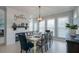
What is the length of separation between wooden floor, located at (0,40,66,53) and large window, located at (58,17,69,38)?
222mm

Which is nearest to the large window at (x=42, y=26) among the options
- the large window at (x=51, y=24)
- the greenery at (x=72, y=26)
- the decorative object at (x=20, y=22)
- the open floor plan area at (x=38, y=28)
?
the open floor plan area at (x=38, y=28)

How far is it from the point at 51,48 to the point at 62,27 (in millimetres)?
649

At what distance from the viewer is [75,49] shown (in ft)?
7.70

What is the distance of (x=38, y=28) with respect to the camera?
8.61 feet

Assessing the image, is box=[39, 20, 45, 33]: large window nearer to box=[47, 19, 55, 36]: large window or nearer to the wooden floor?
box=[47, 19, 55, 36]: large window

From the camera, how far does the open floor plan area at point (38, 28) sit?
2.50 m

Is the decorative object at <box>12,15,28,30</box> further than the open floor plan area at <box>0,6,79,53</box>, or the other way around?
the decorative object at <box>12,15,28,30</box>

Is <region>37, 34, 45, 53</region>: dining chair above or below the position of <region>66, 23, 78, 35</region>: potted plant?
below

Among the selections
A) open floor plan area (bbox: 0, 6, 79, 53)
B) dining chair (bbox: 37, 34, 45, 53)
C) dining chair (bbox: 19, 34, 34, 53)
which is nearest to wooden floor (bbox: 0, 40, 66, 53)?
open floor plan area (bbox: 0, 6, 79, 53)

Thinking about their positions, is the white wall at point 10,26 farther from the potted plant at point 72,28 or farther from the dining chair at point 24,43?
the potted plant at point 72,28

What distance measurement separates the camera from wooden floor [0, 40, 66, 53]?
2511 millimetres

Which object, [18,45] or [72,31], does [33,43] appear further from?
[72,31]

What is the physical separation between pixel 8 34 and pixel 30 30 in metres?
0.66
